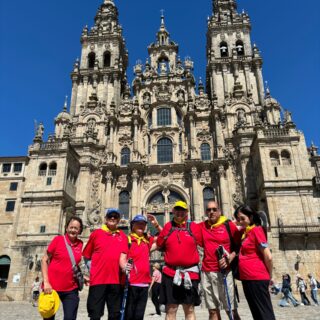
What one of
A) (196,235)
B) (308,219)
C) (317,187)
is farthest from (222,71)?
(196,235)

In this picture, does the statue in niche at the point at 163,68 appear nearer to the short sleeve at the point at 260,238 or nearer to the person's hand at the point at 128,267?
the short sleeve at the point at 260,238

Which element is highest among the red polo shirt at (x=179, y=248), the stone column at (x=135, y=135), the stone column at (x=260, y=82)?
the stone column at (x=260, y=82)

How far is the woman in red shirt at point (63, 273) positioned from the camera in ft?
16.5

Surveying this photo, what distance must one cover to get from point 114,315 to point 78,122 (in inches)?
1214

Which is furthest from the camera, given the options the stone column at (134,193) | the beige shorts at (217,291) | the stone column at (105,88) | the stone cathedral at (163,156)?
the stone column at (105,88)

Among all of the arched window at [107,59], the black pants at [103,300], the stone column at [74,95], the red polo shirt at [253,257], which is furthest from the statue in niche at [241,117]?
the black pants at [103,300]

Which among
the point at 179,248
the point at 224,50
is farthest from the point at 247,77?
the point at 179,248

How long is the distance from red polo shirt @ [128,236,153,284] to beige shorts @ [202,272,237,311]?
1069 mm

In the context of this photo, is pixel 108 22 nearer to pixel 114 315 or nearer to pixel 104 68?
pixel 104 68

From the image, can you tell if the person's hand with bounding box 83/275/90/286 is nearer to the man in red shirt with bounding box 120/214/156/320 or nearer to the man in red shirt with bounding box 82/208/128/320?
the man in red shirt with bounding box 82/208/128/320

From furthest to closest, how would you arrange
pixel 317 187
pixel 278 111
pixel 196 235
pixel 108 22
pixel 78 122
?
1. pixel 108 22
2. pixel 78 122
3. pixel 278 111
4. pixel 317 187
5. pixel 196 235

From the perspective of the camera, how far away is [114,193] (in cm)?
3172

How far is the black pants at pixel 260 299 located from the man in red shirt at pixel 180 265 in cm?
89

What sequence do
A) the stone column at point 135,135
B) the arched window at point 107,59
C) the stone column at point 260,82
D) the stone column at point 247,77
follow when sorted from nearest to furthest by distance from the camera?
the stone column at point 135,135 → the stone column at point 260,82 → the stone column at point 247,77 → the arched window at point 107,59
